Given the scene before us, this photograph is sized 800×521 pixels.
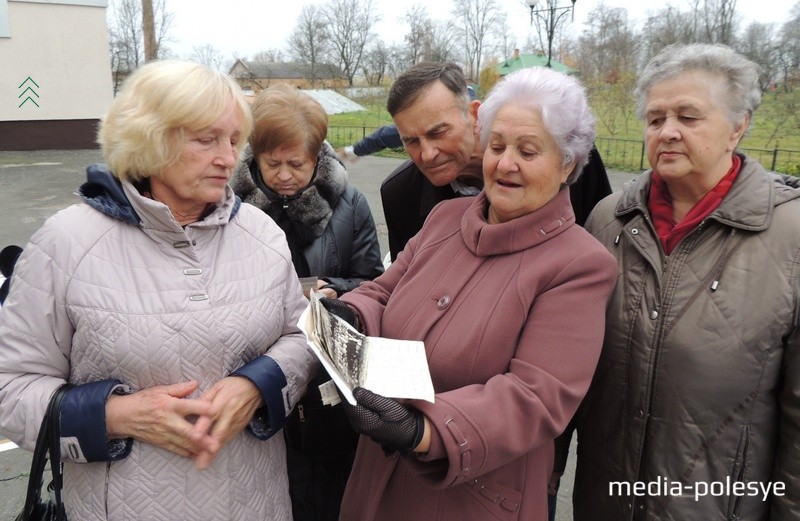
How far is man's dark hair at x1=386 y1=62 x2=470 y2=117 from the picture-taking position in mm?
2525

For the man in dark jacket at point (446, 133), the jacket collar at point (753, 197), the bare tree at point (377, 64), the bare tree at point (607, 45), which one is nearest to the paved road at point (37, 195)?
the man in dark jacket at point (446, 133)

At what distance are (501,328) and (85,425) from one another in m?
1.16

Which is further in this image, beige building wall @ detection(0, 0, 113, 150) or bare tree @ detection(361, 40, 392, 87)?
bare tree @ detection(361, 40, 392, 87)

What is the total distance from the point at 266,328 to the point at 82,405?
54 cm

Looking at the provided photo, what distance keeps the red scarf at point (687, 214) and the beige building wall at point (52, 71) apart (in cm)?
1992

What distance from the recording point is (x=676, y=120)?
194 centimetres

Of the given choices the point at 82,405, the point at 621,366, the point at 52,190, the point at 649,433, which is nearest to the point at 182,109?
the point at 82,405

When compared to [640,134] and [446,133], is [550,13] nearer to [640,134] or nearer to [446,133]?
[640,134]

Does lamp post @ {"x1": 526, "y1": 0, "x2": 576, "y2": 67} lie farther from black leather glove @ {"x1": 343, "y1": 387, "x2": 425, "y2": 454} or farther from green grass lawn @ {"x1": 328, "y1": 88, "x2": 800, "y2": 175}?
black leather glove @ {"x1": 343, "y1": 387, "x2": 425, "y2": 454}

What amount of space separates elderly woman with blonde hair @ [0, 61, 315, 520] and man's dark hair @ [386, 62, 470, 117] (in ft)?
2.81

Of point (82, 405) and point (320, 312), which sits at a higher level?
point (320, 312)

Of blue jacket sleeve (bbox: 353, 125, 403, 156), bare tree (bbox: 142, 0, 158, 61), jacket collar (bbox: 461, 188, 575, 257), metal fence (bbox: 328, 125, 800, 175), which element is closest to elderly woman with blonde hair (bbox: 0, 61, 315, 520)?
jacket collar (bbox: 461, 188, 575, 257)

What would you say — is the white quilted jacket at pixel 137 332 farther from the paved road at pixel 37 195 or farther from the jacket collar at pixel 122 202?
the paved road at pixel 37 195

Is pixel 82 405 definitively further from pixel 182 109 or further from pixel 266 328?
pixel 182 109
